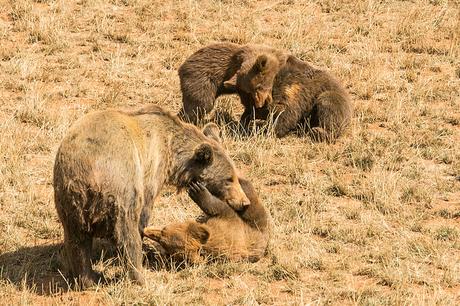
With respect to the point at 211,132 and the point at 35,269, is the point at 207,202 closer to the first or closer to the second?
the point at 211,132

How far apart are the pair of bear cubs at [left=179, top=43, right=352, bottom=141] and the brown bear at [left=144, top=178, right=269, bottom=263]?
3342 mm

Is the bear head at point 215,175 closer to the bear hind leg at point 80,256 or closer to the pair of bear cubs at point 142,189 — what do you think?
the pair of bear cubs at point 142,189

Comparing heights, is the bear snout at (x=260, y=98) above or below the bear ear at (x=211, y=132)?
below

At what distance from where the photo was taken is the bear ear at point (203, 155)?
875 cm

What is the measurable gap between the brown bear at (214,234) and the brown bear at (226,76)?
337cm

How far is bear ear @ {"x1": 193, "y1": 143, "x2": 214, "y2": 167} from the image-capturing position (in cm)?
875

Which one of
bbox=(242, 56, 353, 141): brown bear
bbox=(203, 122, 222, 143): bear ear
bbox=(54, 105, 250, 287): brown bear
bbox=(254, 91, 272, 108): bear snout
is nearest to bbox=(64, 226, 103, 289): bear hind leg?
bbox=(54, 105, 250, 287): brown bear

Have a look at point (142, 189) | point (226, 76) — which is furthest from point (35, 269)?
point (226, 76)

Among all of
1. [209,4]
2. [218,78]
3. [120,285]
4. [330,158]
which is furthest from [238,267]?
[209,4]

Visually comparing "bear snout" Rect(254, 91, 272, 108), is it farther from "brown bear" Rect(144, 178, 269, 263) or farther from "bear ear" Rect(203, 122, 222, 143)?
"brown bear" Rect(144, 178, 269, 263)

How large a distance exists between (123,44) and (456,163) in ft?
19.2

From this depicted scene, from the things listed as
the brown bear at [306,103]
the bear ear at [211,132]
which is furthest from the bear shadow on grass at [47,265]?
the brown bear at [306,103]

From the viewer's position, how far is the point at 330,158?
1157 centimetres

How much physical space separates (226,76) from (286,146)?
1319 millimetres
